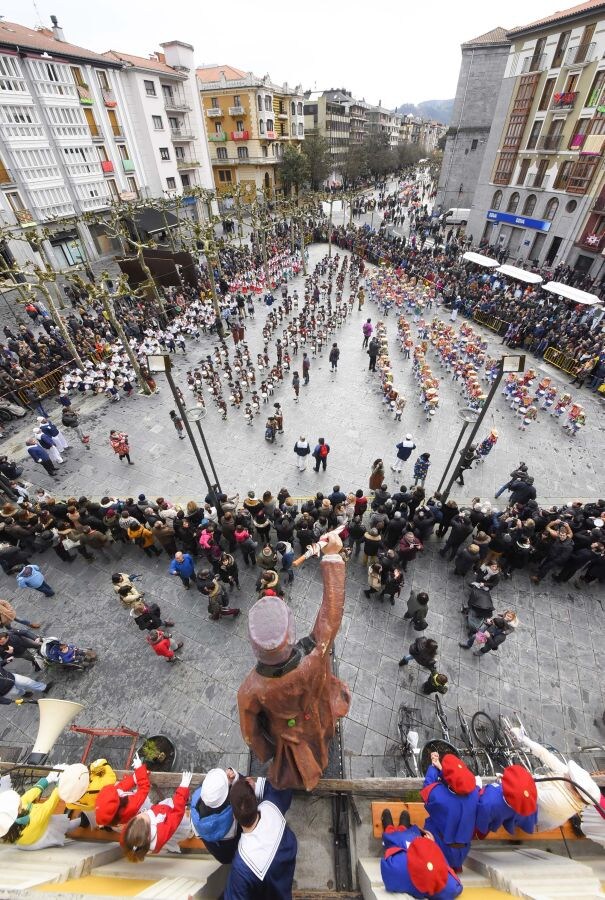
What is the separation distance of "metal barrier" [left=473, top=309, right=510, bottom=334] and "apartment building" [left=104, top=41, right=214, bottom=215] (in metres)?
30.0

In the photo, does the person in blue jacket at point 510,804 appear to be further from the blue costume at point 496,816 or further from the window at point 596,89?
the window at point 596,89

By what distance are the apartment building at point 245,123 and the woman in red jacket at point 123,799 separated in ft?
155

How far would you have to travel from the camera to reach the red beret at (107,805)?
375 centimetres

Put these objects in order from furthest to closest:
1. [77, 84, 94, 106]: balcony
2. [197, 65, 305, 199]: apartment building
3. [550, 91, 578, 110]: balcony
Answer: [197, 65, 305, 199]: apartment building, [77, 84, 94, 106]: balcony, [550, 91, 578, 110]: balcony

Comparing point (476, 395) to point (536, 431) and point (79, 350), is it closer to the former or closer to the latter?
point (536, 431)

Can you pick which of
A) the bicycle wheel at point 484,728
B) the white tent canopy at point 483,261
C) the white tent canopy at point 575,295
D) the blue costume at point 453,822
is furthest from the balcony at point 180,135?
the blue costume at point 453,822

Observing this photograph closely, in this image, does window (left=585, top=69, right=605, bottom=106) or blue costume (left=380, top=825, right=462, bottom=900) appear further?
window (left=585, top=69, right=605, bottom=106)

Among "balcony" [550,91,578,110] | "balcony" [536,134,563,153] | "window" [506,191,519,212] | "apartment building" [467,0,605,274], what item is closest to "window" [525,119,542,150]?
"apartment building" [467,0,605,274]

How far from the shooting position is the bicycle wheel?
5.84 meters

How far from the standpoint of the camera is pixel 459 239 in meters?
35.6

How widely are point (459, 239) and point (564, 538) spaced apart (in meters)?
36.5

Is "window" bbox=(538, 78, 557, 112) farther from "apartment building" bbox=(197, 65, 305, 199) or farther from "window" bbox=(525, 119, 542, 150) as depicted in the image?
"apartment building" bbox=(197, 65, 305, 199)

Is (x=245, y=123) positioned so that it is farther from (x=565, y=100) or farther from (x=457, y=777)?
(x=457, y=777)

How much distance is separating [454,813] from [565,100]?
1521 inches
